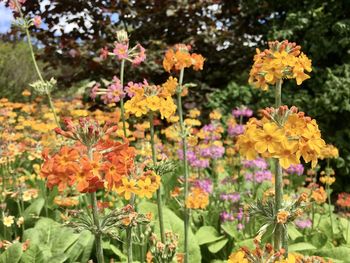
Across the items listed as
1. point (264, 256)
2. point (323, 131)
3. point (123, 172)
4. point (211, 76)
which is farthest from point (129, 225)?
point (211, 76)

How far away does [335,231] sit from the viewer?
4.55m

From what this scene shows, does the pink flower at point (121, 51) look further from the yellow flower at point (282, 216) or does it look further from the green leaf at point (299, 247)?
the yellow flower at point (282, 216)

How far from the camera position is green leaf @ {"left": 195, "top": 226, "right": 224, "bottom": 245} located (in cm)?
392

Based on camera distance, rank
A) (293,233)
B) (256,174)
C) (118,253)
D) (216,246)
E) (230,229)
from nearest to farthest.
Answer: (118,253) < (216,246) < (230,229) < (293,233) < (256,174)

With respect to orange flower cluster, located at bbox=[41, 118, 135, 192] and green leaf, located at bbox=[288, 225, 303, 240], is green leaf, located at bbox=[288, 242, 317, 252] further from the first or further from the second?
orange flower cluster, located at bbox=[41, 118, 135, 192]

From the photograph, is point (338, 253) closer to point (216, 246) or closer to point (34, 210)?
point (216, 246)

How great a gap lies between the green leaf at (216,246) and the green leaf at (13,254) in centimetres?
140

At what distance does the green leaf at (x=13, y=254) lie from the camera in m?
3.21

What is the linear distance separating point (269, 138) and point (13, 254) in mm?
2049

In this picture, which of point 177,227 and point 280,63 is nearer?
point 280,63

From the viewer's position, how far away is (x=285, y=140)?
1.83 meters

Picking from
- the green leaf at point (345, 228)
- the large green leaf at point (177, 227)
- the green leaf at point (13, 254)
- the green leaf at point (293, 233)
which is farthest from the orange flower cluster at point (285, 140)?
the green leaf at point (345, 228)

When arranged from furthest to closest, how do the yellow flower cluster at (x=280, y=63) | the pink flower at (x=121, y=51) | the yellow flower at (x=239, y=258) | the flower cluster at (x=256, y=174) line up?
1. the flower cluster at (x=256, y=174)
2. the pink flower at (x=121, y=51)
3. the yellow flower cluster at (x=280, y=63)
4. the yellow flower at (x=239, y=258)

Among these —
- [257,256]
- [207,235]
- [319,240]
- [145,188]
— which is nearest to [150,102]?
[145,188]
